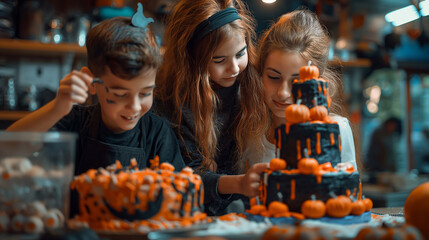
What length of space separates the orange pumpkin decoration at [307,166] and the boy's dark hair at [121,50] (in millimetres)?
527

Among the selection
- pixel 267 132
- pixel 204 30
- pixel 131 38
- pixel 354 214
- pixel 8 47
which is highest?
pixel 8 47

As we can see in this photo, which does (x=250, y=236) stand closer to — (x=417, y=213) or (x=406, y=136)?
(x=417, y=213)

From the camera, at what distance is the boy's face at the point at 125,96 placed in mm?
1227

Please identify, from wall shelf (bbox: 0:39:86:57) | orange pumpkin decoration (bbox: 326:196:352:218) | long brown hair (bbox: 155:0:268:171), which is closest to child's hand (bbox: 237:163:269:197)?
orange pumpkin decoration (bbox: 326:196:352:218)

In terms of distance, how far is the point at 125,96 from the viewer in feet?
4.09

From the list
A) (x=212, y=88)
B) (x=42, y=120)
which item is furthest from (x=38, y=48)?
(x=42, y=120)

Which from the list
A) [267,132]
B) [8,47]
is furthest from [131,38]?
[8,47]

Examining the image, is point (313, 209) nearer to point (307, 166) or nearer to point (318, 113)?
point (307, 166)

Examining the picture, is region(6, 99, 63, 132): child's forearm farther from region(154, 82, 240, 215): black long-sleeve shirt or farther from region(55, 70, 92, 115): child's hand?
region(154, 82, 240, 215): black long-sleeve shirt

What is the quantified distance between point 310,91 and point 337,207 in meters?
0.38

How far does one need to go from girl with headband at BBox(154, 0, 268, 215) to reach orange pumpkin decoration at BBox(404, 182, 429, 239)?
0.67 metres

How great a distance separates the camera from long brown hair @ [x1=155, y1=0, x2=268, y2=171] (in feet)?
5.77

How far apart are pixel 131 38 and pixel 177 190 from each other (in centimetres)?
48

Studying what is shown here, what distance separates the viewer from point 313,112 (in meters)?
1.33
